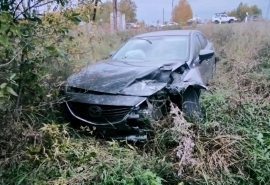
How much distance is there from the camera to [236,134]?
3.64 m

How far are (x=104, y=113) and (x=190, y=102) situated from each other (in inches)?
49.6

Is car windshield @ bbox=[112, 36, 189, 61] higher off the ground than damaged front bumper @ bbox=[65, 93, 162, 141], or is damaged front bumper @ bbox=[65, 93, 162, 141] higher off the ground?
car windshield @ bbox=[112, 36, 189, 61]

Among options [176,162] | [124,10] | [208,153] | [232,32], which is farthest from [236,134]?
[124,10]

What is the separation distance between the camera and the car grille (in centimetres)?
373

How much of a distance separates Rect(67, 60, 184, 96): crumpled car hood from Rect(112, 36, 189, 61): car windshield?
0.46 metres

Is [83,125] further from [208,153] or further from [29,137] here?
[208,153]

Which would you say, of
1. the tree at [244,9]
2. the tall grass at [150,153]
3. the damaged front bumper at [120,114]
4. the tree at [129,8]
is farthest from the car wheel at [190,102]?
the tree at [244,9]

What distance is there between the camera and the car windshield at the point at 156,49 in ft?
16.9

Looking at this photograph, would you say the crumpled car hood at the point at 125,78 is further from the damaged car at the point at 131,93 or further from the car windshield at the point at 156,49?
the car windshield at the point at 156,49

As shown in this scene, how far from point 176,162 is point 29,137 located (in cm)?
164

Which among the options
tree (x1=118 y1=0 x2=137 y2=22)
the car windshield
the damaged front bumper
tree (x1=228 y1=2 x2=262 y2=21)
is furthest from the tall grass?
tree (x1=228 y1=2 x2=262 y2=21)

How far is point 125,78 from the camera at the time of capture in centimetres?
407

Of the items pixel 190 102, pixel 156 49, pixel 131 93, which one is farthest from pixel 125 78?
pixel 156 49

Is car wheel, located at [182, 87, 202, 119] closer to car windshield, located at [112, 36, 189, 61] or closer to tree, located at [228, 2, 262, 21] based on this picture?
car windshield, located at [112, 36, 189, 61]
